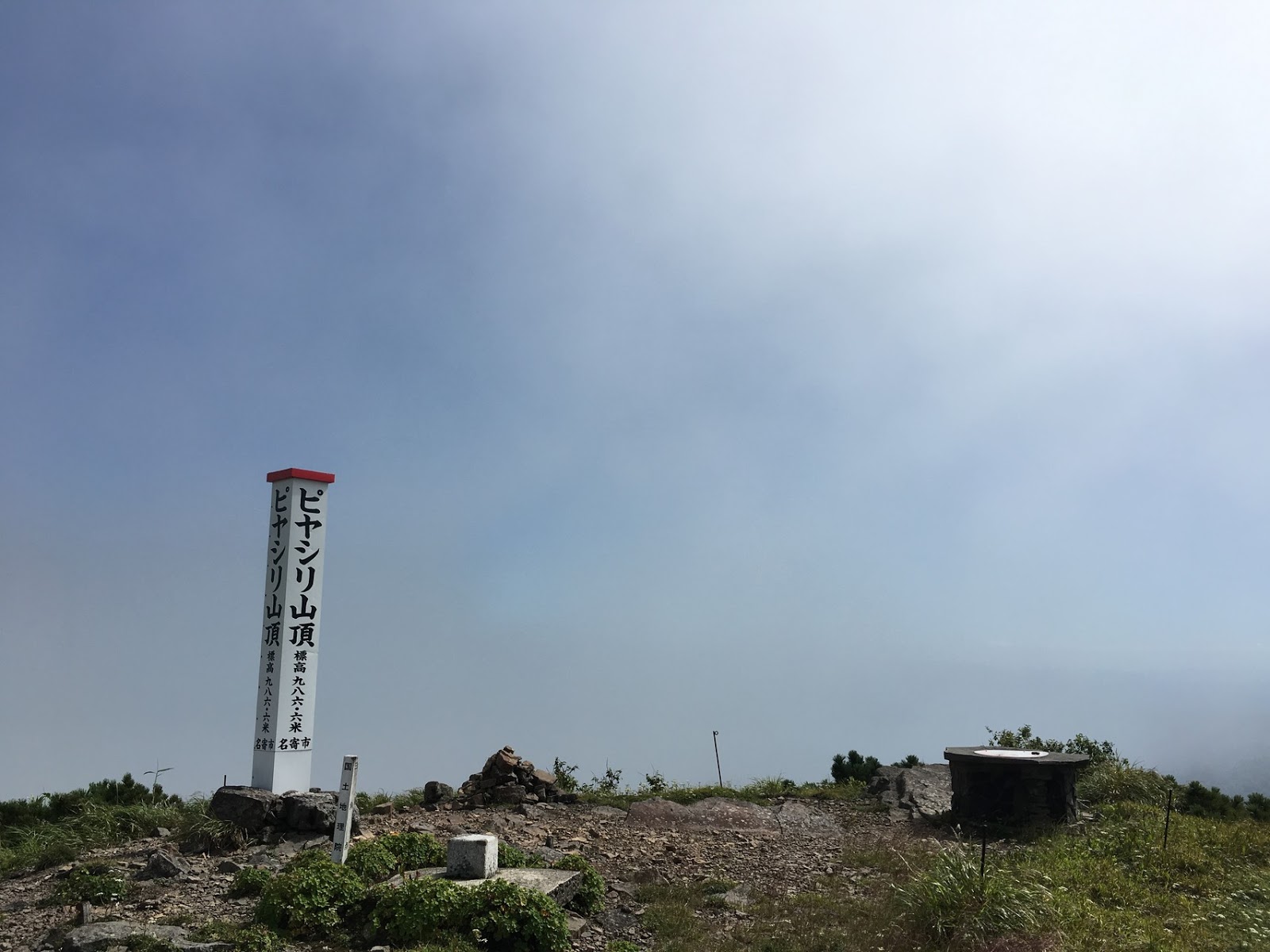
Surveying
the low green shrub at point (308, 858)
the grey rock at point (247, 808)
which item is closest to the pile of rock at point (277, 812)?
the grey rock at point (247, 808)

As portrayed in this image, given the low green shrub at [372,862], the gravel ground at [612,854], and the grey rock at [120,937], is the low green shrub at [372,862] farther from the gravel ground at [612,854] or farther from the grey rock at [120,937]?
the grey rock at [120,937]

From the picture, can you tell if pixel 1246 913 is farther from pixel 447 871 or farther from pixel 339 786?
pixel 339 786

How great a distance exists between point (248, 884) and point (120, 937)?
170cm

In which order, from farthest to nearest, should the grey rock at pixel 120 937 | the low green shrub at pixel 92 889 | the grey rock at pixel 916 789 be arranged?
the grey rock at pixel 916 789, the low green shrub at pixel 92 889, the grey rock at pixel 120 937

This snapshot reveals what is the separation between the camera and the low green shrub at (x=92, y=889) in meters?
9.69

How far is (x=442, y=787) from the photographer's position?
1465 centimetres

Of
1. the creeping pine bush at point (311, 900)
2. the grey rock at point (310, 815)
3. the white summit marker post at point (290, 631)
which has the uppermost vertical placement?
the white summit marker post at point (290, 631)

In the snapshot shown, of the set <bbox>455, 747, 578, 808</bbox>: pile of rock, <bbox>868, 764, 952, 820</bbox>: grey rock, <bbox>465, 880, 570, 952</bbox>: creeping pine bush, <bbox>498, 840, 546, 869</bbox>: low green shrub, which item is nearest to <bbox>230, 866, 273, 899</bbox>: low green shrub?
<bbox>498, 840, 546, 869</bbox>: low green shrub

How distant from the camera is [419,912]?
848 cm

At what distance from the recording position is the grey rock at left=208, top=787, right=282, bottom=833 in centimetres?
1191

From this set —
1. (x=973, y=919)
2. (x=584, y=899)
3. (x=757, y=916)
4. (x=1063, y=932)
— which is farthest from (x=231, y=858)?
(x=1063, y=932)

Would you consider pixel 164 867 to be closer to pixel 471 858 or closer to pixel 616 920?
pixel 471 858

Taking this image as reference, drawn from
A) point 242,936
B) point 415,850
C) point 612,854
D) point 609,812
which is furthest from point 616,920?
point 609,812

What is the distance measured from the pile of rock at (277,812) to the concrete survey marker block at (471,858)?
278cm
